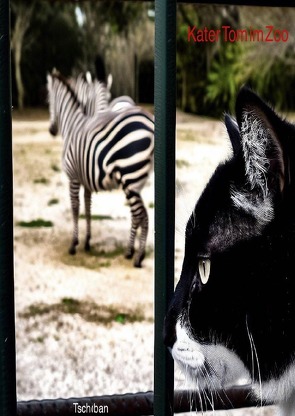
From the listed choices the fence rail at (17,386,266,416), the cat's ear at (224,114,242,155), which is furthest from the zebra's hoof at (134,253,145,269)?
the cat's ear at (224,114,242,155)

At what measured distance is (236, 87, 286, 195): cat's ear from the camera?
27.6 inches

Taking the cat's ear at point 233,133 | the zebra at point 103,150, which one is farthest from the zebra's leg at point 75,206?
the cat's ear at point 233,133

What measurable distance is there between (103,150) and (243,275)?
2826 millimetres

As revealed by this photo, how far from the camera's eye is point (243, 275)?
0.77 m

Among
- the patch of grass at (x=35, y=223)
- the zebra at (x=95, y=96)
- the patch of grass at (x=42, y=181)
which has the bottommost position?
the patch of grass at (x=35, y=223)

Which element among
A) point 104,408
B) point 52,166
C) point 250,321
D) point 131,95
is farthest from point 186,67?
point 250,321

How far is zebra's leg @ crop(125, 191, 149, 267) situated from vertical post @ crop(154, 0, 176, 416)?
8.75 feet

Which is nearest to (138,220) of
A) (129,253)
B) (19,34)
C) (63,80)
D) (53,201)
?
(129,253)

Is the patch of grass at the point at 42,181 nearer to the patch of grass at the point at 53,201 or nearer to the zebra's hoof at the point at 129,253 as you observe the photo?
the patch of grass at the point at 53,201

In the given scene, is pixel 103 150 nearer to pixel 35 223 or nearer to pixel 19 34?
pixel 35 223

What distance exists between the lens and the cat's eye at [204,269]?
0.79 meters

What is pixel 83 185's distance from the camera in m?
3.62

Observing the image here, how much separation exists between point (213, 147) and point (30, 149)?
2.99 feet

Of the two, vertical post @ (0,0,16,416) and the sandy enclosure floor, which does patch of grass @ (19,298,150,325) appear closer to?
the sandy enclosure floor
